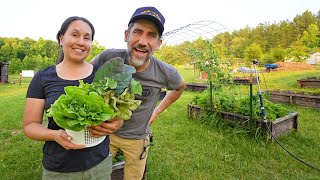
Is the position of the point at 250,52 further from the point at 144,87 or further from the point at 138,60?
the point at 138,60

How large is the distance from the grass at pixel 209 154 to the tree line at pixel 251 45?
242cm

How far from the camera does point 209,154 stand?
4.34 metres

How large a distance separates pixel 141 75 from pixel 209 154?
8.97 feet

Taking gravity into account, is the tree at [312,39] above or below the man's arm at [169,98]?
above

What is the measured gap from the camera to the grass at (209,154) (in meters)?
3.68

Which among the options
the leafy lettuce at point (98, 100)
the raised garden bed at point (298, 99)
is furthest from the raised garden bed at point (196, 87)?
the leafy lettuce at point (98, 100)

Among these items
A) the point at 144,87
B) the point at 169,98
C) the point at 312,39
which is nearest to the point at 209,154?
the point at 169,98

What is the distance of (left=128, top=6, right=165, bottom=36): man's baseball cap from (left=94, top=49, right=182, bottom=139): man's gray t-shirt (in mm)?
331

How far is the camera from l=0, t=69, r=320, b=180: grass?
3.68 metres

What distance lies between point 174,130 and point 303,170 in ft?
8.84

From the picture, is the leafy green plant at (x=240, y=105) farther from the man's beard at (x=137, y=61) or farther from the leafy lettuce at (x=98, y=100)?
the leafy lettuce at (x=98, y=100)

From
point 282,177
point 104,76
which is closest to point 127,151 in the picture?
point 104,76

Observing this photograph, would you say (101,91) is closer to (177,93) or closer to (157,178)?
(177,93)

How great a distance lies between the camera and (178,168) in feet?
12.6
